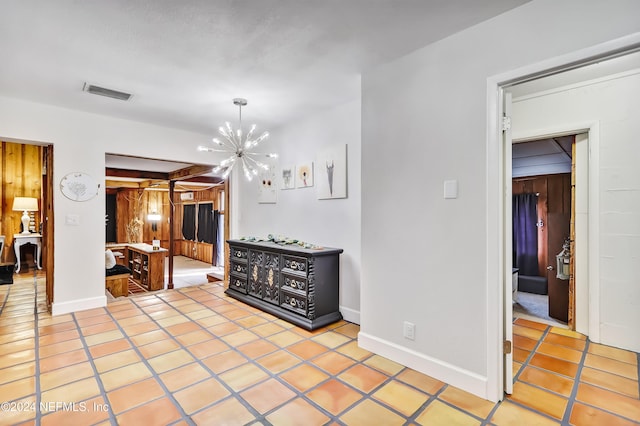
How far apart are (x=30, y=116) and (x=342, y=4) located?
3787 mm

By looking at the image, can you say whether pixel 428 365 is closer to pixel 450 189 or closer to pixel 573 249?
pixel 450 189

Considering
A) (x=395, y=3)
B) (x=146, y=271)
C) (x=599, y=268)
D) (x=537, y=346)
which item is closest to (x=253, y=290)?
(x=537, y=346)

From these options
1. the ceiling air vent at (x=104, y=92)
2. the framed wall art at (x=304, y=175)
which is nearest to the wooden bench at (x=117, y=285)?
the ceiling air vent at (x=104, y=92)

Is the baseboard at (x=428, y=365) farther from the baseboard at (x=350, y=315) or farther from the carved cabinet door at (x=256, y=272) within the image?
the carved cabinet door at (x=256, y=272)

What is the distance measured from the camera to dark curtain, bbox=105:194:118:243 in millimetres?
9945

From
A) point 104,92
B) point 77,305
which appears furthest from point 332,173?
point 77,305

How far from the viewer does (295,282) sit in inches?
132

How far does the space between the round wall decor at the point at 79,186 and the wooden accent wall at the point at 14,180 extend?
163 inches

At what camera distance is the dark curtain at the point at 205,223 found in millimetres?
9656

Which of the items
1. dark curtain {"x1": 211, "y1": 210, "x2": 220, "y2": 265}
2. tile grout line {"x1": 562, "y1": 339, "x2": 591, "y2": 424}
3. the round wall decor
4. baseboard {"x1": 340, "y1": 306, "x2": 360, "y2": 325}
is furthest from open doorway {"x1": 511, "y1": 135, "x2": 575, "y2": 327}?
dark curtain {"x1": 211, "y1": 210, "x2": 220, "y2": 265}

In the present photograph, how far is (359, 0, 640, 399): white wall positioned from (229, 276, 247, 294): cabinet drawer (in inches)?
77.2

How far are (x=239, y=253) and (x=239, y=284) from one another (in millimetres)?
427

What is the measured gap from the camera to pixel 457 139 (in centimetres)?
213

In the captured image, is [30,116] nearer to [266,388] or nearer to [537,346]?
[266,388]
